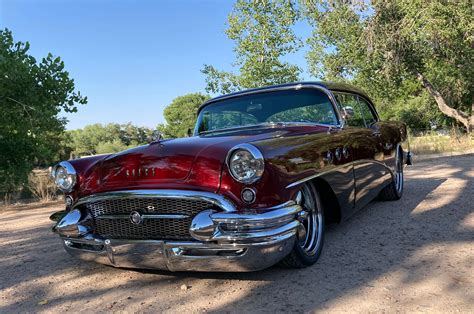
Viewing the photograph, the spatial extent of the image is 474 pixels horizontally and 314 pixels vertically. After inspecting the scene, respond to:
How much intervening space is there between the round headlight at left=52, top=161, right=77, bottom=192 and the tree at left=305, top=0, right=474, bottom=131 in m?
12.6

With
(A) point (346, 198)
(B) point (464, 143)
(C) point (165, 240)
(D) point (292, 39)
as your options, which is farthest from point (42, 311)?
(B) point (464, 143)

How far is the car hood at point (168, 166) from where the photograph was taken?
2781mm

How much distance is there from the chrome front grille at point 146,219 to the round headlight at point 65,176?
1.28 feet

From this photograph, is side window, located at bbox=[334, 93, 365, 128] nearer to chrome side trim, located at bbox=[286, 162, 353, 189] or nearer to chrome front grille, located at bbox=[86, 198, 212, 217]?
chrome side trim, located at bbox=[286, 162, 353, 189]

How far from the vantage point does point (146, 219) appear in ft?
9.32

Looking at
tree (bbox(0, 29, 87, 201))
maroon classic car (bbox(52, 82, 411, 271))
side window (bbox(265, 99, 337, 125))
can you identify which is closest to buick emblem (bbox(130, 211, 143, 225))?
maroon classic car (bbox(52, 82, 411, 271))

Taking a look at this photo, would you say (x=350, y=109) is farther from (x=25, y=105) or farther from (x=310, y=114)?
(x=25, y=105)

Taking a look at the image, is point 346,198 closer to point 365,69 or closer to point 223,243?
point 223,243

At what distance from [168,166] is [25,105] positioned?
736 cm

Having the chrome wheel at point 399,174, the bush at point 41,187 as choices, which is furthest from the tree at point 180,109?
the chrome wheel at point 399,174

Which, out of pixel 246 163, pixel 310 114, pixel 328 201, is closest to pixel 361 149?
pixel 310 114

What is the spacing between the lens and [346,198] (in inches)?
146

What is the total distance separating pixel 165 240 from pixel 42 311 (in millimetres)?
926

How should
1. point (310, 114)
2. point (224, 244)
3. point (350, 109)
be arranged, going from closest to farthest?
point (224, 244)
point (310, 114)
point (350, 109)
